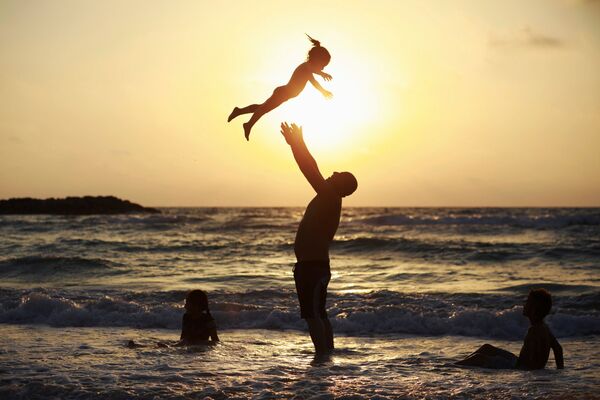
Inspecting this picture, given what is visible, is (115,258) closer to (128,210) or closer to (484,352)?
(484,352)

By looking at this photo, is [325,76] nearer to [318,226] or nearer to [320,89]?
[320,89]

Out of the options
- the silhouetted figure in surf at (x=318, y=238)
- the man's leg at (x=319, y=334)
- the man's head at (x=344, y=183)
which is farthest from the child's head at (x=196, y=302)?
the man's head at (x=344, y=183)

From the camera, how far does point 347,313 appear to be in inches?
452

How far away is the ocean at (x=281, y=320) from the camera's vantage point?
5.84 m

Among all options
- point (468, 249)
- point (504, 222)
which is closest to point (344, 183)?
point (468, 249)

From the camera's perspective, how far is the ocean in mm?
5836

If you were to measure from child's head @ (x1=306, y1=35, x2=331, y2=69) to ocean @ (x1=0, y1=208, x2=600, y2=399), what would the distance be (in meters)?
3.08

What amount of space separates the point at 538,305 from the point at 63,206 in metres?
77.3

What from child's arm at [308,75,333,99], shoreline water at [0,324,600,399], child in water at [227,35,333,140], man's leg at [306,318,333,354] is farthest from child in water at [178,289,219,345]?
child's arm at [308,75,333,99]

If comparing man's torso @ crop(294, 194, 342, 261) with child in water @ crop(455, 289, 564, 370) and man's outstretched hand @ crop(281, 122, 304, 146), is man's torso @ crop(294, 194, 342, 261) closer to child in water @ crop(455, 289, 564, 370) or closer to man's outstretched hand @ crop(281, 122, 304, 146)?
man's outstretched hand @ crop(281, 122, 304, 146)

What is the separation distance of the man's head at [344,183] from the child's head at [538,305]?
2109 millimetres

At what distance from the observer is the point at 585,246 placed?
2559cm

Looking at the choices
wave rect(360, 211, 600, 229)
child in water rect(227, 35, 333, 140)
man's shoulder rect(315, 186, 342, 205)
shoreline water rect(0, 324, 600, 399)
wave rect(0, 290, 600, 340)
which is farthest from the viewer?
wave rect(360, 211, 600, 229)

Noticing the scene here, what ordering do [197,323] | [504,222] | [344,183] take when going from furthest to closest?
[504,222], [197,323], [344,183]
